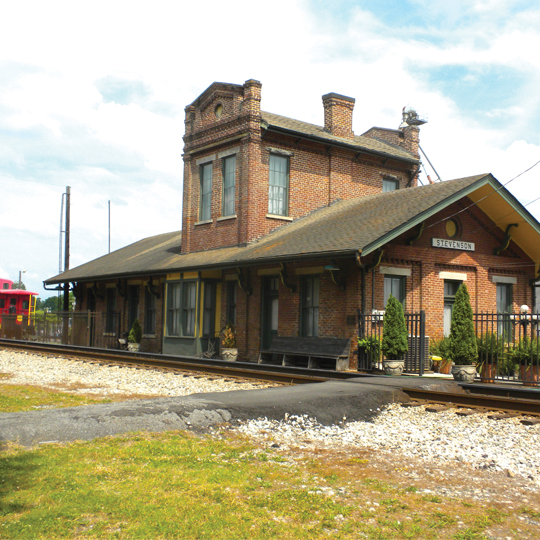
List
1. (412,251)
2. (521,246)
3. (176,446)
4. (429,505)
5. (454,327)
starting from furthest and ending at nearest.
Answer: (521,246) → (412,251) → (454,327) → (176,446) → (429,505)

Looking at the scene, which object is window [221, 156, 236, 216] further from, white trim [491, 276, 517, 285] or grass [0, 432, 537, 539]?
grass [0, 432, 537, 539]

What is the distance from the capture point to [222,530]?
390 cm

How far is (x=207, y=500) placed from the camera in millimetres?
4414

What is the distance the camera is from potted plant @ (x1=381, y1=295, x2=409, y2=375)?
1372 centimetres

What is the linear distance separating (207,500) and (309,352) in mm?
11560

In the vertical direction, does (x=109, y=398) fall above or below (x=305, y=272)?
below

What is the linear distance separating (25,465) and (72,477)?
56 cm

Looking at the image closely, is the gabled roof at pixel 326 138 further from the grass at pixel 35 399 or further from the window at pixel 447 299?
the grass at pixel 35 399

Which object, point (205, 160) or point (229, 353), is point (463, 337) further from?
point (205, 160)

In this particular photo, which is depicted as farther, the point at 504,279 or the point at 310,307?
the point at 504,279

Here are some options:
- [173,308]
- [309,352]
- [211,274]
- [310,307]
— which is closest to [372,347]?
[309,352]

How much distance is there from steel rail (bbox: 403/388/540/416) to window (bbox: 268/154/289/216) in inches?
466

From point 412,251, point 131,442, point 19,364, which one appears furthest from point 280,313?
point 131,442

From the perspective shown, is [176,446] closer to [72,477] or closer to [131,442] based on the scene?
[131,442]
